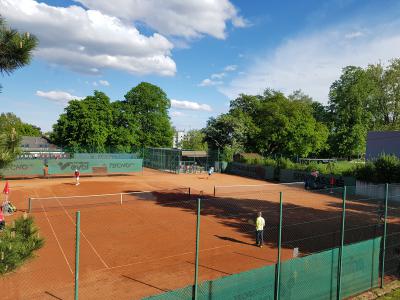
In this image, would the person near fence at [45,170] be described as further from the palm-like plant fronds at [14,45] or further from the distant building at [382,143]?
the palm-like plant fronds at [14,45]

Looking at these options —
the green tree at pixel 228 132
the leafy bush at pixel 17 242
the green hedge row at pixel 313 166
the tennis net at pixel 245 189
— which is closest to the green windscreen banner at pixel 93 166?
the tennis net at pixel 245 189

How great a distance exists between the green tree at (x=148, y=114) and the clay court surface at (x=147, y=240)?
34.5 meters

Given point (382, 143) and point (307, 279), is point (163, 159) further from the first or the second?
point (307, 279)

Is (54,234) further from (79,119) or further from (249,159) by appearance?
(79,119)

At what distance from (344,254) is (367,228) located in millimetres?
9696

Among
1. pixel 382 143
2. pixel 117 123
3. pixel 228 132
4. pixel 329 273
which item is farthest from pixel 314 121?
pixel 329 273

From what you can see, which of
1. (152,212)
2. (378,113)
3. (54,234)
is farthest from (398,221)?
(378,113)

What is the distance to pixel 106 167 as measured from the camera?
40531mm

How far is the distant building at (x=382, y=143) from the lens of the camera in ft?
118

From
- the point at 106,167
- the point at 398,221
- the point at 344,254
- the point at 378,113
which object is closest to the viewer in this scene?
the point at 344,254

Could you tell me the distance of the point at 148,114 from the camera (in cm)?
6319

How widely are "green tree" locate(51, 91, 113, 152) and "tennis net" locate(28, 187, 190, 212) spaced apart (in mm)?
29072

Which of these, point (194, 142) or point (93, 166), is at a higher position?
point (194, 142)

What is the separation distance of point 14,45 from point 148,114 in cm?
5914
